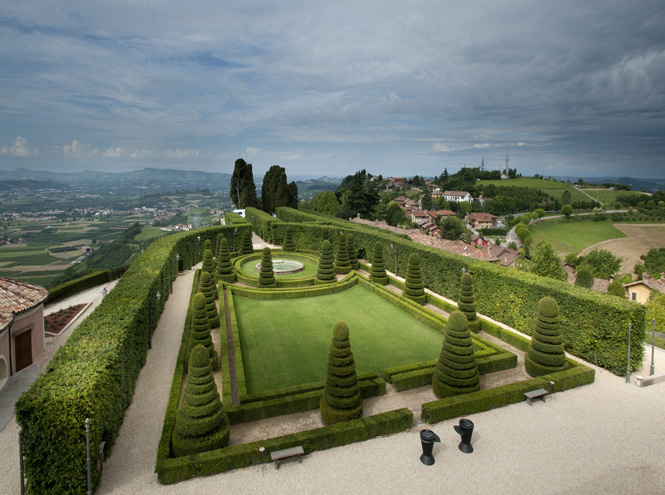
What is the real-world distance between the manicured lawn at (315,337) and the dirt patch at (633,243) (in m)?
74.9

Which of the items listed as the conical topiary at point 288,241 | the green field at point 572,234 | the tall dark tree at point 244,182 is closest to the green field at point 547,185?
the green field at point 572,234

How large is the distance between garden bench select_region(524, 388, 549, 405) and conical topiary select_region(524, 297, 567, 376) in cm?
153

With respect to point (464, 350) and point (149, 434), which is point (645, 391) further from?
point (149, 434)

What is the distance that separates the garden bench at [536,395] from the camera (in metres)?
12.9

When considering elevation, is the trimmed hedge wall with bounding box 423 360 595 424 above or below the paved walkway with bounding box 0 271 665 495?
above

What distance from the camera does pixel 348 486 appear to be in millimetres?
9062

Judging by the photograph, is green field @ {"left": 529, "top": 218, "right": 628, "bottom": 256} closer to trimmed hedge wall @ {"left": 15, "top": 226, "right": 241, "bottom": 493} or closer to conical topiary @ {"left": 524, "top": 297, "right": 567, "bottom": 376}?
conical topiary @ {"left": 524, "top": 297, "right": 567, "bottom": 376}

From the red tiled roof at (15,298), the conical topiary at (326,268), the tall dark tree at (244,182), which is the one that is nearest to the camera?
the red tiled roof at (15,298)

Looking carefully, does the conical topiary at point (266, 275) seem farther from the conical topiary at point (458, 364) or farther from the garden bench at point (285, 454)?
the garden bench at point (285, 454)

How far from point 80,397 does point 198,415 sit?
2.84 metres

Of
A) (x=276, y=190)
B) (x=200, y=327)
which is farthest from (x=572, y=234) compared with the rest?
(x=200, y=327)

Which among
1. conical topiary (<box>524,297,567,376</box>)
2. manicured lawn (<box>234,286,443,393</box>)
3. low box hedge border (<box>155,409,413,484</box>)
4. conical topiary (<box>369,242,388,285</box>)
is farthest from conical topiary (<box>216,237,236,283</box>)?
conical topiary (<box>524,297,567,376</box>)

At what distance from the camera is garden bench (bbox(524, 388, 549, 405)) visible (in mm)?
12851

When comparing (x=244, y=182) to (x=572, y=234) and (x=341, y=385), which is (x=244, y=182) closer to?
(x=341, y=385)
